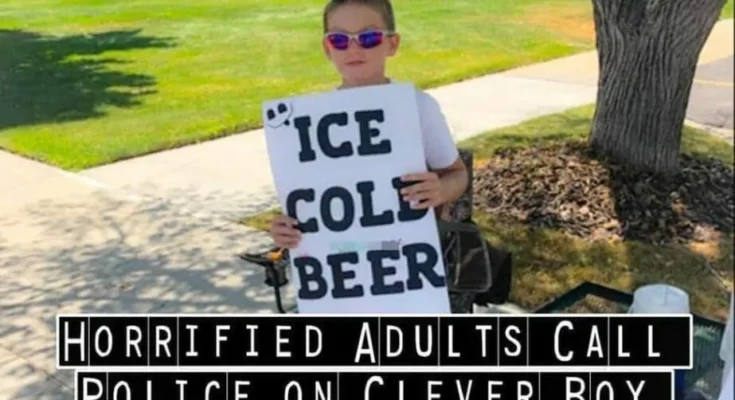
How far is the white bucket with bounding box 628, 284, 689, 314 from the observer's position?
2.27 meters

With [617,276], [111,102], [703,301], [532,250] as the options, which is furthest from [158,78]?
[703,301]

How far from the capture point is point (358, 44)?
6.48 ft

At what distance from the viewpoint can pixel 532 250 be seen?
14.3ft

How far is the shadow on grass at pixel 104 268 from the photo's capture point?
3354 millimetres

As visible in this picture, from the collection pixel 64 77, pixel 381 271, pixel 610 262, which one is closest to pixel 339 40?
pixel 381 271

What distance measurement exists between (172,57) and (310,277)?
7.85ft

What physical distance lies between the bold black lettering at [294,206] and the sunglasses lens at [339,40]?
31 cm

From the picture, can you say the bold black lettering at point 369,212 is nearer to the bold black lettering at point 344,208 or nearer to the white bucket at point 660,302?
the bold black lettering at point 344,208

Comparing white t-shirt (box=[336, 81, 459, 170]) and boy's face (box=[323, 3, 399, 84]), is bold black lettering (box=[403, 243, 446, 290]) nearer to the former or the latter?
white t-shirt (box=[336, 81, 459, 170])

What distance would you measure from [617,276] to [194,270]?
1827 millimetres

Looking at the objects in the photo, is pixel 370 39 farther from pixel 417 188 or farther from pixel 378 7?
pixel 417 188

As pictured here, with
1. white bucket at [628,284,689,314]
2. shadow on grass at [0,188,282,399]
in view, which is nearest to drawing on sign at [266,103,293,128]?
white bucket at [628,284,689,314]

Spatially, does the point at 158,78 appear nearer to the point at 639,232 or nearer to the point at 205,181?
the point at 205,181

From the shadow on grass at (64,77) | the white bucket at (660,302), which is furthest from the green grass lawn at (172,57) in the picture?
the white bucket at (660,302)
